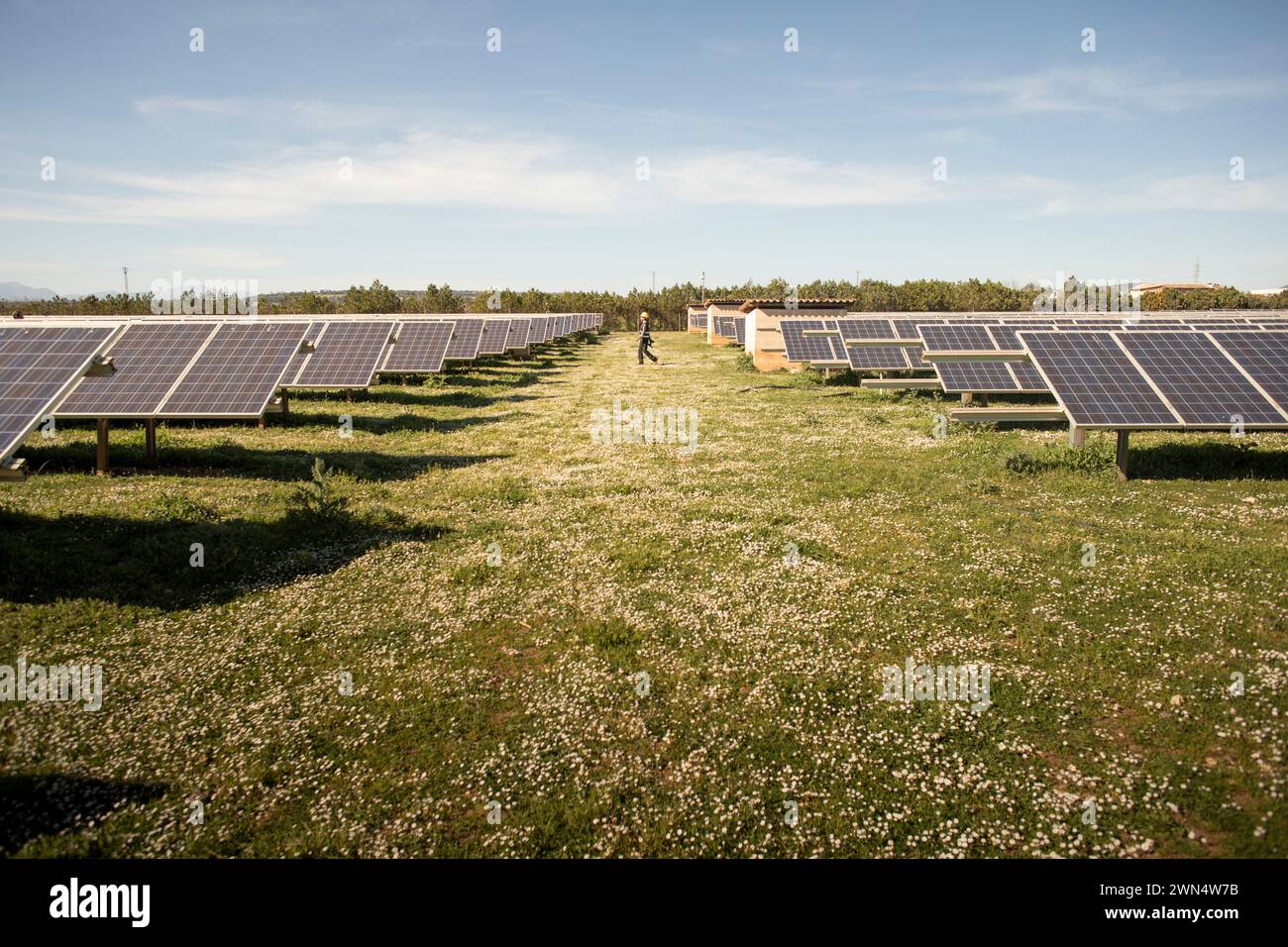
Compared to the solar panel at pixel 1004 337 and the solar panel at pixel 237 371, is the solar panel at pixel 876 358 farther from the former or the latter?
the solar panel at pixel 237 371

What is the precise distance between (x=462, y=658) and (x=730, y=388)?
24297 millimetres

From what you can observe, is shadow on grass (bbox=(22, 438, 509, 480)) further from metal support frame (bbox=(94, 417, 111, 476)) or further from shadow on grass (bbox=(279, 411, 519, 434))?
shadow on grass (bbox=(279, 411, 519, 434))

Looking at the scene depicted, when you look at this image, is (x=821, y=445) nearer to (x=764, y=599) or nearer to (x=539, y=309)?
(x=764, y=599)

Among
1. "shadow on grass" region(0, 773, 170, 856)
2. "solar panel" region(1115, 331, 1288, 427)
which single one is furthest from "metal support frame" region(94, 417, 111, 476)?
"solar panel" region(1115, 331, 1288, 427)

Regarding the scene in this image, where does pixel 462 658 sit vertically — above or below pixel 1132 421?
below

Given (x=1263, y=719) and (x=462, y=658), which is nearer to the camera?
(x=1263, y=719)

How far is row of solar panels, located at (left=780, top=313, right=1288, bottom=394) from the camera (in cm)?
2261

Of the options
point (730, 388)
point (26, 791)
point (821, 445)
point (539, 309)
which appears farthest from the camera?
point (539, 309)

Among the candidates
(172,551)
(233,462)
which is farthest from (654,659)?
(233,462)

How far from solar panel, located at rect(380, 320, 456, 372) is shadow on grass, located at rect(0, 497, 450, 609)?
18.4m

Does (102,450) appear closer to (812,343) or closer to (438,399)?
(438,399)

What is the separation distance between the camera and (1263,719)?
20.3 ft

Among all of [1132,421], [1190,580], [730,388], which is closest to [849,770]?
[1190,580]
